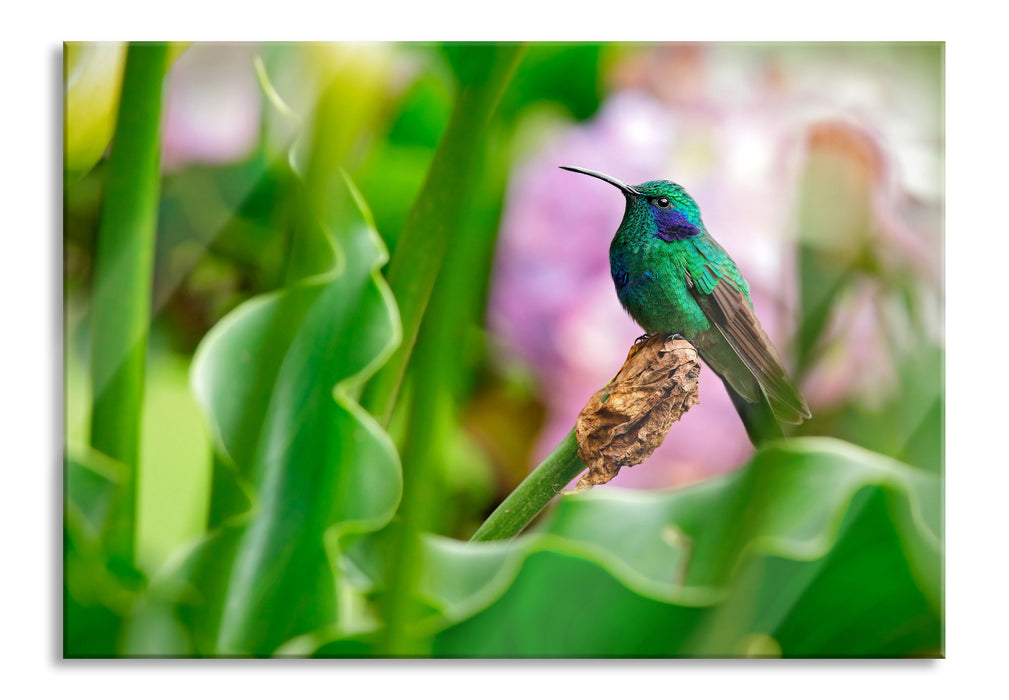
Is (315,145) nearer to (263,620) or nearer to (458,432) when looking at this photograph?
(458,432)

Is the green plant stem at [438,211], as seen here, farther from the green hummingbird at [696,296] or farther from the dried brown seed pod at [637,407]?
the dried brown seed pod at [637,407]

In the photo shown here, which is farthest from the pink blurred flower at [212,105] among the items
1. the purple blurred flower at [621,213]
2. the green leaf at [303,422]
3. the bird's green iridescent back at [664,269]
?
Result: the bird's green iridescent back at [664,269]

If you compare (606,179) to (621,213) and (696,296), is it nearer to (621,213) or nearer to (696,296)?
(621,213)

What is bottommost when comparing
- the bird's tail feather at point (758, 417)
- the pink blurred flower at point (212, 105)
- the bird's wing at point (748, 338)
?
the bird's tail feather at point (758, 417)

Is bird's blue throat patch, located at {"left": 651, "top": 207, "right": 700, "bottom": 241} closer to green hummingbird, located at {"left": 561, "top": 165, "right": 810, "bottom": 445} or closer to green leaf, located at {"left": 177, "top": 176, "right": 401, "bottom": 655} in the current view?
green hummingbird, located at {"left": 561, "top": 165, "right": 810, "bottom": 445}

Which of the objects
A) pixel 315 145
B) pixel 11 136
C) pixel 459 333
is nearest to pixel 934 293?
pixel 459 333

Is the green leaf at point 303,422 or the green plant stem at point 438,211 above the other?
the green plant stem at point 438,211

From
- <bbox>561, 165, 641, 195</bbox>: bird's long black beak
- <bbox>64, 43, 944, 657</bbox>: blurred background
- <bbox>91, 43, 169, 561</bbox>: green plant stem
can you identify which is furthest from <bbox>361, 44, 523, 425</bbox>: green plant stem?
<bbox>91, 43, 169, 561</bbox>: green plant stem
